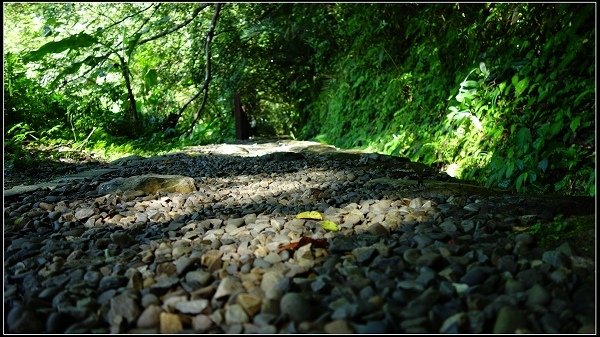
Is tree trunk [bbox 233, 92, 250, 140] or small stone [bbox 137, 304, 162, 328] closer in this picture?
small stone [bbox 137, 304, 162, 328]

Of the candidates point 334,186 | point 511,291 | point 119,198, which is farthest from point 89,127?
point 511,291

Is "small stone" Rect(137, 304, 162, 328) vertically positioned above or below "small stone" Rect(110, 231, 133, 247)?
above

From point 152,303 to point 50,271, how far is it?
0.51 m

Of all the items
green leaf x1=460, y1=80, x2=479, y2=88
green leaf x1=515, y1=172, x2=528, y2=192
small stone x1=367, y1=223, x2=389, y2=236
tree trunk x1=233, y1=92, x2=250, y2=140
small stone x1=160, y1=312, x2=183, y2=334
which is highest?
green leaf x1=460, y1=80, x2=479, y2=88

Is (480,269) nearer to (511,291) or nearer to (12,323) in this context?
(511,291)

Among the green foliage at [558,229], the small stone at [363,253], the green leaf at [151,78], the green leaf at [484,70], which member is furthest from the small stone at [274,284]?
the green leaf at [151,78]

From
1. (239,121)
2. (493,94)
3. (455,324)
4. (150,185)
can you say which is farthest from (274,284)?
(239,121)

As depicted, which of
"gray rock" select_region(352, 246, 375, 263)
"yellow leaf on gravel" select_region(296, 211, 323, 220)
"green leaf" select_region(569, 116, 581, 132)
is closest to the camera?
"gray rock" select_region(352, 246, 375, 263)

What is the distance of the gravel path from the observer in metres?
1.08

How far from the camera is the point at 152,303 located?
1.19 metres

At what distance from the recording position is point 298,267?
1.37 meters

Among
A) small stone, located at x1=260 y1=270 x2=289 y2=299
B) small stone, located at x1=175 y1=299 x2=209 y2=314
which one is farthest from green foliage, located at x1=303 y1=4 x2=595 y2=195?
small stone, located at x1=175 y1=299 x2=209 y2=314

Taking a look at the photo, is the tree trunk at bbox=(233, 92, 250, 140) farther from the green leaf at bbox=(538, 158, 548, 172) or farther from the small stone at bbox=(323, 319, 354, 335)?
the small stone at bbox=(323, 319, 354, 335)

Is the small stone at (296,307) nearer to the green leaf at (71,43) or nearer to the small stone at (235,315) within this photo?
the small stone at (235,315)
